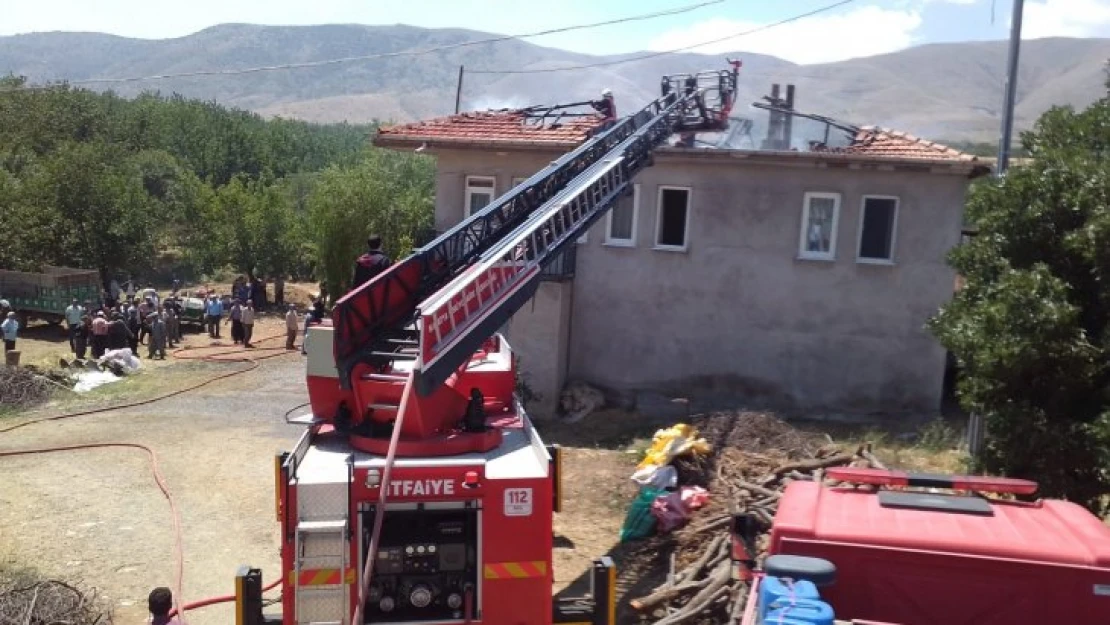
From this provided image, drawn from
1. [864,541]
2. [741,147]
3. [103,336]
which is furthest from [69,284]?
[864,541]

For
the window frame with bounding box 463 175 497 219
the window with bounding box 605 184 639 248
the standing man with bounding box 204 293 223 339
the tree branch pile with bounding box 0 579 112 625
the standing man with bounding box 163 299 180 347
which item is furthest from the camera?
the standing man with bounding box 204 293 223 339

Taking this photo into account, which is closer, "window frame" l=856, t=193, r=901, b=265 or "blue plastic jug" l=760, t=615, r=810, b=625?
"blue plastic jug" l=760, t=615, r=810, b=625

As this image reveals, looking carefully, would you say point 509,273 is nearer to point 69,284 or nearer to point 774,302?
point 774,302

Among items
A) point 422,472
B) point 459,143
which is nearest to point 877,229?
point 459,143

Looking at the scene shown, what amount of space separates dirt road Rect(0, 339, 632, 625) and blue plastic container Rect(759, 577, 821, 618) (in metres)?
5.24

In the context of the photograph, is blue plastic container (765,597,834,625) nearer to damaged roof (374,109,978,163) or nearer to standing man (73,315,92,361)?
damaged roof (374,109,978,163)

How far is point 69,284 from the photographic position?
88.2 ft

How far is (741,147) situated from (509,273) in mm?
9134

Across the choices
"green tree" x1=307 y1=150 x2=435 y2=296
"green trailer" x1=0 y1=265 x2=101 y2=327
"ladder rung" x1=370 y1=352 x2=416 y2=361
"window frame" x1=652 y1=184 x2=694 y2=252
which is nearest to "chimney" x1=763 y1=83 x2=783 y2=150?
"window frame" x1=652 y1=184 x2=694 y2=252

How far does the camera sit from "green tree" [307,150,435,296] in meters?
30.1

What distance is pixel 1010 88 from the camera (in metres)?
10.9

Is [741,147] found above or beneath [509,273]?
above

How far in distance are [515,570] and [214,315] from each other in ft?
72.2

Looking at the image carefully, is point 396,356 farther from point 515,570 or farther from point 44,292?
point 44,292
